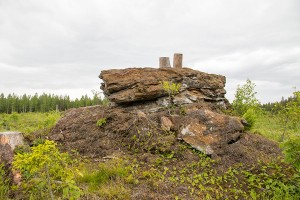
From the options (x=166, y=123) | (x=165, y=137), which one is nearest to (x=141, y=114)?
(x=166, y=123)

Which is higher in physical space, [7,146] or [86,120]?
[86,120]

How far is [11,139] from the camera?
7477 mm

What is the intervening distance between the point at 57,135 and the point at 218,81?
762 cm

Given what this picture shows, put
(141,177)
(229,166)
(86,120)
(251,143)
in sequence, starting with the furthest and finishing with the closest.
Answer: (86,120) → (251,143) → (229,166) → (141,177)

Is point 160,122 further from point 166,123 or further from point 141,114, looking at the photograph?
point 141,114

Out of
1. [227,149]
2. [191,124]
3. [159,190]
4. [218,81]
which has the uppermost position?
[218,81]

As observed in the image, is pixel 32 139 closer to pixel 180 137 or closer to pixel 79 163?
pixel 79 163

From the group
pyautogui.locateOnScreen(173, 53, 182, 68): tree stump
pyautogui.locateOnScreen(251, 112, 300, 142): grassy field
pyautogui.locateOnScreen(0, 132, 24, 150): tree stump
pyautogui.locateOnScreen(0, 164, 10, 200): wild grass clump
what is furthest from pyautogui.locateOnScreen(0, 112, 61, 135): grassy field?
pyautogui.locateOnScreen(251, 112, 300, 142): grassy field

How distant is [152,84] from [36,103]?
228 feet

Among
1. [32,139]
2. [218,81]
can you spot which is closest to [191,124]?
[218,81]

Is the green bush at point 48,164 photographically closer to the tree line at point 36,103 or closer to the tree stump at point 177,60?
the tree stump at point 177,60

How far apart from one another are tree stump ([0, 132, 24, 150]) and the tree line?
58.2 meters

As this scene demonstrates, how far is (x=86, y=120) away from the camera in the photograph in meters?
10.1

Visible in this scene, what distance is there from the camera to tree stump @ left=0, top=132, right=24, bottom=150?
286 inches
